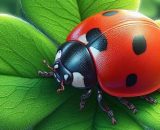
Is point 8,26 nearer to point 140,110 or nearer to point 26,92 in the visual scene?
point 26,92

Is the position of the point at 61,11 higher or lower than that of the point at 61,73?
higher

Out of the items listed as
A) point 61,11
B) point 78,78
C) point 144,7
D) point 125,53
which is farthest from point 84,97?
point 144,7

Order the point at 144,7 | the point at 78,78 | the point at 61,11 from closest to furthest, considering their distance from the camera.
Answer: the point at 78,78 → the point at 61,11 → the point at 144,7

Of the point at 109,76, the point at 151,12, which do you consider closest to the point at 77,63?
the point at 109,76

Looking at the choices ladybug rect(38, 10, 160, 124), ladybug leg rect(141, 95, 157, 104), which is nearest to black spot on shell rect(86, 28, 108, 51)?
ladybug rect(38, 10, 160, 124)

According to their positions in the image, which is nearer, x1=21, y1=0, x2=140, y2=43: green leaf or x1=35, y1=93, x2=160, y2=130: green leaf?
x1=35, y1=93, x2=160, y2=130: green leaf

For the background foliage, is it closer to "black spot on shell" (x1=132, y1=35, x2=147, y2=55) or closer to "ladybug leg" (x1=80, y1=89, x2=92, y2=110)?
"ladybug leg" (x1=80, y1=89, x2=92, y2=110)

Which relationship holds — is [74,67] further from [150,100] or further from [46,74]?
[150,100]

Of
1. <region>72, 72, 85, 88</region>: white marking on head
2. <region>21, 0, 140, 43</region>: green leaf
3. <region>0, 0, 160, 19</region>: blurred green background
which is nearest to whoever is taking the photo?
<region>72, 72, 85, 88</region>: white marking on head
